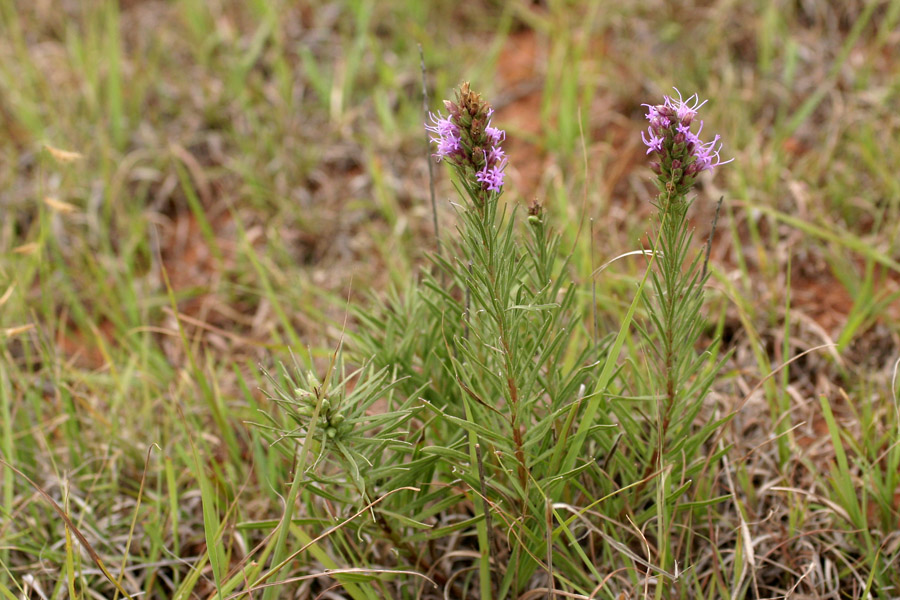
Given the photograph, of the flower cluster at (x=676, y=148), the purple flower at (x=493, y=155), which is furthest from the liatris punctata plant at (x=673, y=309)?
the purple flower at (x=493, y=155)

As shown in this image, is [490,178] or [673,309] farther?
[673,309]

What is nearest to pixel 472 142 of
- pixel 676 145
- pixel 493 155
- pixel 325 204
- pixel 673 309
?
pixel 493 155

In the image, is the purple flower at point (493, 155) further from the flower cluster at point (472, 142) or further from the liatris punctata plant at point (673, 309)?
the liatris punctata plant at point (673, 309)

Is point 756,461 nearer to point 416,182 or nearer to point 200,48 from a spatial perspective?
point 416,182

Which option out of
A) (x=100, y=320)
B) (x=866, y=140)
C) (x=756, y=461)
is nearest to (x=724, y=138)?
(x=866, y=140)

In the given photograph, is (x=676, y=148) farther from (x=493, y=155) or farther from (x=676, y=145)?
(x=493, y=155)

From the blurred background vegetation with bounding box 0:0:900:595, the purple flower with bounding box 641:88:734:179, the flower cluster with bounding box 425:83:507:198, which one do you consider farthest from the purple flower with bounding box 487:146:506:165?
the blurred background vegetation with bounding box 0:0:900:595
